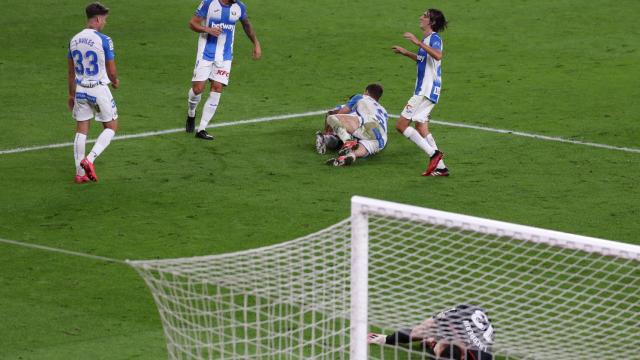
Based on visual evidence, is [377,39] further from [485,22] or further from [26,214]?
[26,214]

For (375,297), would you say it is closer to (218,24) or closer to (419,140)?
(419,140)

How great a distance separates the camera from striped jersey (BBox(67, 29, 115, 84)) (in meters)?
13.8

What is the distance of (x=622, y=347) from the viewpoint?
934 cm

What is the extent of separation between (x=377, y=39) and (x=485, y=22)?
220cm

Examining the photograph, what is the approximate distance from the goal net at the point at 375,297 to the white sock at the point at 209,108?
206 inches

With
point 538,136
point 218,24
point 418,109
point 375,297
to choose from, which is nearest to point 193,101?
point 218,24

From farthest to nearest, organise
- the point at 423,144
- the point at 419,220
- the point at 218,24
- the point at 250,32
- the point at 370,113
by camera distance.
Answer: the point at 250,32
the point at 218,24
the point at 370,113
the point at 423,144
the point at 419,220

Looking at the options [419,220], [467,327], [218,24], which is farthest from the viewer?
[218,24]

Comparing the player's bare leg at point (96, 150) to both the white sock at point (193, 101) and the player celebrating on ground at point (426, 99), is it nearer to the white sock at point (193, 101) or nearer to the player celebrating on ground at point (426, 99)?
the white sock at point (193, 101)

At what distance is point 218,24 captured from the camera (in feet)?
52.6

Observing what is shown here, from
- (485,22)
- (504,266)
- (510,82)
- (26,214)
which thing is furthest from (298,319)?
(485,22)

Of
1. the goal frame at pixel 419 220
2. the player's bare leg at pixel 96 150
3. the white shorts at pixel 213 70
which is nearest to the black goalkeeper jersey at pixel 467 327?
the goal frame at pixel 419 220

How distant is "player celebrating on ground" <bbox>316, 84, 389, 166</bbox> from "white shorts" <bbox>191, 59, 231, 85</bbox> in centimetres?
156

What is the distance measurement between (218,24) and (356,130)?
7.38 ft
